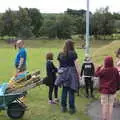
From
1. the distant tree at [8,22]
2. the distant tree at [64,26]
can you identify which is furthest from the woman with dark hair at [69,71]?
the distant tree at [8,22]

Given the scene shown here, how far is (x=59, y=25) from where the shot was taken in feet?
312

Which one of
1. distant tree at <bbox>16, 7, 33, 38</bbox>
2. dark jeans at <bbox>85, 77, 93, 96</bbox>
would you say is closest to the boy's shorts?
dark jeans at <bbox>85, 77, 93, 96</bbox>

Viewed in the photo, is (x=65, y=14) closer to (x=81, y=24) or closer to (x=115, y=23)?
(x=81, y=24)

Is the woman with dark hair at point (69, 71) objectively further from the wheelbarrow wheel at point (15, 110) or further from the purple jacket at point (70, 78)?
the wheelbarrow wheel at point (15, 110)

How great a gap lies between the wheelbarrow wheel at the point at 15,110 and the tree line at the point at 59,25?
76.6m

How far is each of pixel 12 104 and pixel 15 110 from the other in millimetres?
157

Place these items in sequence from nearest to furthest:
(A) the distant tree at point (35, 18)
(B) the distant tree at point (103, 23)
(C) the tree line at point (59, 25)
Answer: (B) the distant tree at point (103, 23) → (C) the tree line at point (59, 25) → (A) the distant tree at point (35, 18)

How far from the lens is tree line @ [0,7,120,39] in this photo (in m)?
91.1

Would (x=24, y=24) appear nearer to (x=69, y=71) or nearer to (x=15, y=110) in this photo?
(x=69, y=71)

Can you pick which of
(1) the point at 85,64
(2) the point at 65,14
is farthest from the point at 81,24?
(1) the point at 85,64

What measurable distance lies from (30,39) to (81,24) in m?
12.4

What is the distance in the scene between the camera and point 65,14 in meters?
99.3

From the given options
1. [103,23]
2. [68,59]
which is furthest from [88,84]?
[103,23]

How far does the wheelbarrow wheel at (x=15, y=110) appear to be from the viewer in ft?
37.7
